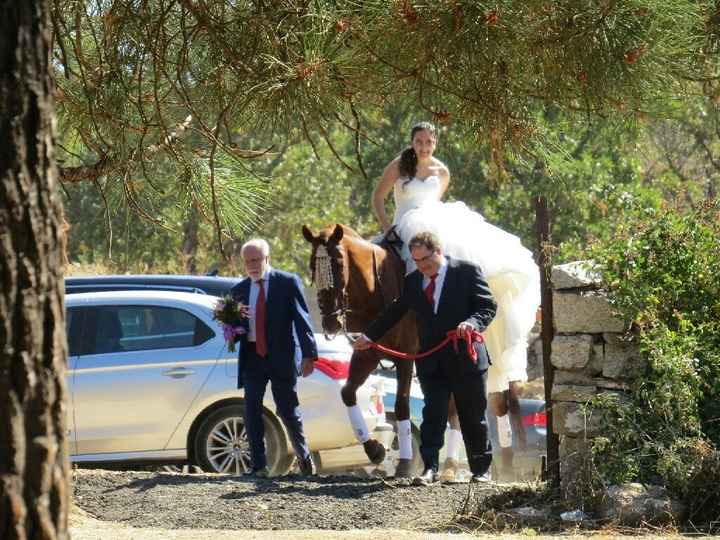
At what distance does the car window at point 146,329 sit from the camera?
12203 millimetres

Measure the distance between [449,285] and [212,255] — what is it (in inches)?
762

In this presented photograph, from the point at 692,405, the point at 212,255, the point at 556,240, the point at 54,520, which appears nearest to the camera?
the point at 54,520

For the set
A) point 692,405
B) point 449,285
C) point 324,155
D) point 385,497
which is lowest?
point 385,497

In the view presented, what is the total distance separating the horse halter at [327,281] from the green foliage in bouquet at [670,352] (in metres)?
2.20

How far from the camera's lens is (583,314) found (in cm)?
913

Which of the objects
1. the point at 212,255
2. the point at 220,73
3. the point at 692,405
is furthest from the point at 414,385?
the point at 212,255

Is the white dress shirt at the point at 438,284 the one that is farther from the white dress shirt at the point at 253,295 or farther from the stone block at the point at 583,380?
the white dress shirt at the point at 253,295

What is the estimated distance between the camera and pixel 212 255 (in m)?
28.5

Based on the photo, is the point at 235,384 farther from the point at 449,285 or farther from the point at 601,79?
the point at 601,79

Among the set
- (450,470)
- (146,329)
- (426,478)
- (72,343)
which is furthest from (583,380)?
(72,343)

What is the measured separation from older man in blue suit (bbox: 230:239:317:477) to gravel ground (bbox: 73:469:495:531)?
25.4 inches

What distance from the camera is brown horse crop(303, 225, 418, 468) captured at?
10234mm

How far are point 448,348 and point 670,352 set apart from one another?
5.90 feet

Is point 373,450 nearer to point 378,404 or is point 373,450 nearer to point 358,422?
point 358,422
